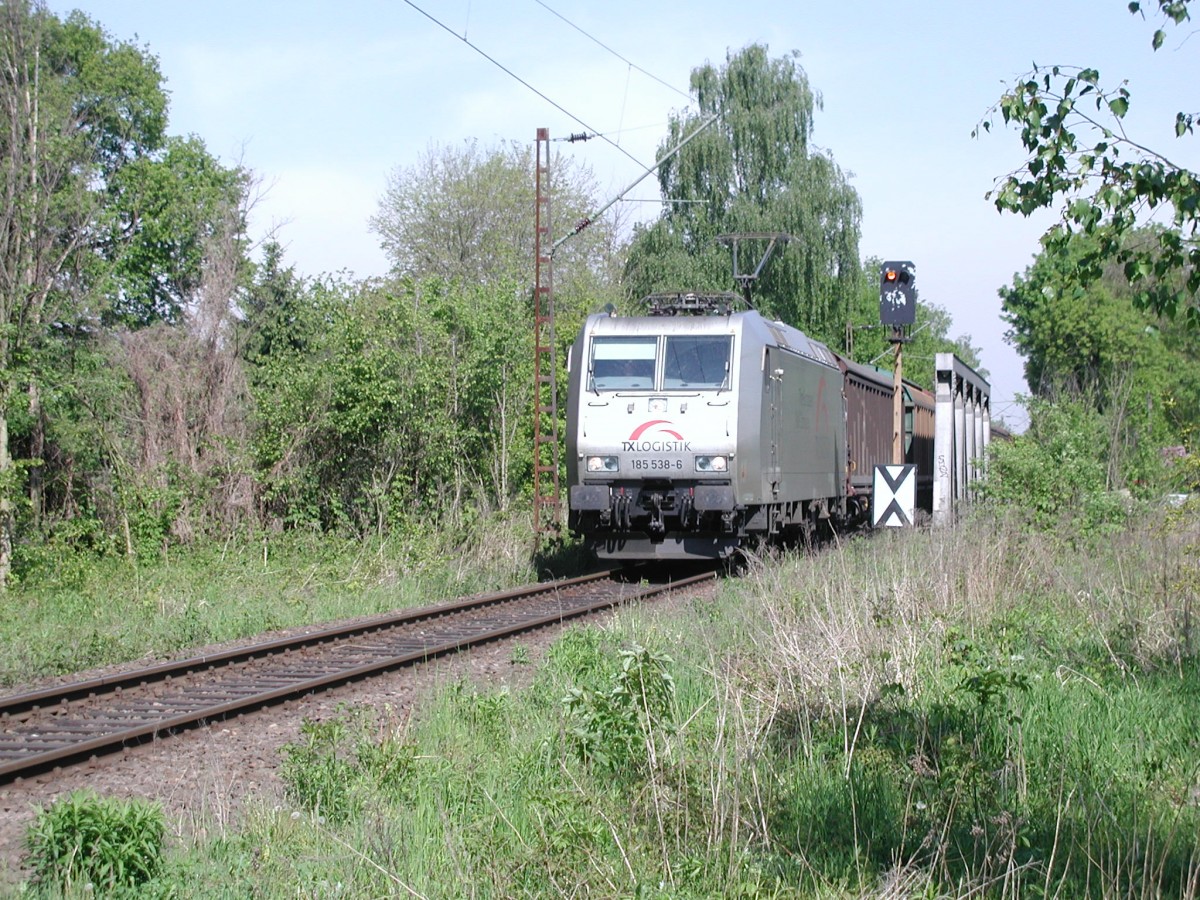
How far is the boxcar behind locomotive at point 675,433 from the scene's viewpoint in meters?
15.8

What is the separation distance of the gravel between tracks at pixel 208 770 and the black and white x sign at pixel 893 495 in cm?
707

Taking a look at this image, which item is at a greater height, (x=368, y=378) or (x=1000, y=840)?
(x=368, y=378)

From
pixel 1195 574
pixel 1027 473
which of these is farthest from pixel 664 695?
pixel 1027 473

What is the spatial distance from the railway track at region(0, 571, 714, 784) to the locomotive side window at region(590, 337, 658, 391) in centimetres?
301

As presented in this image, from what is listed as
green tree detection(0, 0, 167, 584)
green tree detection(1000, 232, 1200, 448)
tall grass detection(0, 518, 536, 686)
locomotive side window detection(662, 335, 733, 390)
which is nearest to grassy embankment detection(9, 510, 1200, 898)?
tall grass detection(0, 518, 536, 686)

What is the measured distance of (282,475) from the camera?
22.7 meters

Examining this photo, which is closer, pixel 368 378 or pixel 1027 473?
pixel 1027 473

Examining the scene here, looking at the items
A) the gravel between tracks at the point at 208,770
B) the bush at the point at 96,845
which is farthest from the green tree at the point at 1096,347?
the bush at the point at 96,845

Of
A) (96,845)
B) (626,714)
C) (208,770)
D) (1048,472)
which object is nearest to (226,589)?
(208,770)

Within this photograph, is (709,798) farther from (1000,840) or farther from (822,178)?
(822,178)

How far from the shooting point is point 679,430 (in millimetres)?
15852

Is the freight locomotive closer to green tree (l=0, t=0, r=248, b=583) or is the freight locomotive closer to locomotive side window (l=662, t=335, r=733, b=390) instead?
locomotive side window (l=662, t=335, r=733, b=390)

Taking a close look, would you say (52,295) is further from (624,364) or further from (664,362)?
(664,362)

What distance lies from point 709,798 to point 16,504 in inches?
586
